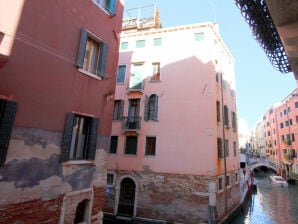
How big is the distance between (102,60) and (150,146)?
359 inches

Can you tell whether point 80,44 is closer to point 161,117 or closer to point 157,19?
point 161,117

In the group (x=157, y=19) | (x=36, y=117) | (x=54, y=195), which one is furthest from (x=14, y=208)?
(x=157, y=19)

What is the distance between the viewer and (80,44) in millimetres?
7125

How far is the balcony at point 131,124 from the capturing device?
16.0 metres

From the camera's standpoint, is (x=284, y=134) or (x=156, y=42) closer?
(x=156, y=42)

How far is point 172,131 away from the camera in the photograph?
50.1 feet

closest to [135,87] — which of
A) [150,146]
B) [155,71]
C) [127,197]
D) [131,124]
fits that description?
[155,71]

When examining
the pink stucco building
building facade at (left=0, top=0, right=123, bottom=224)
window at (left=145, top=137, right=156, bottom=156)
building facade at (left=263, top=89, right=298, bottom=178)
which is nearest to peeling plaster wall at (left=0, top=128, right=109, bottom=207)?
building facade at (left=0, top=0, right=123, bottom=224)

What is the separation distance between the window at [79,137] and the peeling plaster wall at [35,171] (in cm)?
29

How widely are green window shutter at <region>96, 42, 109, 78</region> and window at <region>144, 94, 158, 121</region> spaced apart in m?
8.43

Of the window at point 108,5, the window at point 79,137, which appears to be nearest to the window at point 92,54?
the window at point 108,5

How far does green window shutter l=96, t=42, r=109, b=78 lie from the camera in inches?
309

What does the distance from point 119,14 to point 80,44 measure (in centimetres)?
290

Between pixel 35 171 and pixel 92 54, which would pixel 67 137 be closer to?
pixel 35 171
